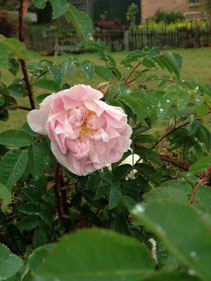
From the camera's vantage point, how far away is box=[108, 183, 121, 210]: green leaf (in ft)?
2.30

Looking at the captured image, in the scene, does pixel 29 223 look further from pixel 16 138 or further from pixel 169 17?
pixel 169 17

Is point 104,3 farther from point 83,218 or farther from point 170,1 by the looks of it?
point 83,218

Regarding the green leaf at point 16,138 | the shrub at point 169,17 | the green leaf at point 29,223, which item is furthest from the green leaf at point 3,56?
the shrub at point 169,17

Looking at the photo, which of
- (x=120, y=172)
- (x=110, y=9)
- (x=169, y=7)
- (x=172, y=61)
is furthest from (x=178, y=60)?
(x=110, y=9)

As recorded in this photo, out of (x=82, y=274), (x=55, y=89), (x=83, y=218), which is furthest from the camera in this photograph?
(x=83, y=218)

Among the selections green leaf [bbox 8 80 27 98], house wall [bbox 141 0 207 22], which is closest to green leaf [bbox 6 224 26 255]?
green leaf [bbox 8 80 27 98]

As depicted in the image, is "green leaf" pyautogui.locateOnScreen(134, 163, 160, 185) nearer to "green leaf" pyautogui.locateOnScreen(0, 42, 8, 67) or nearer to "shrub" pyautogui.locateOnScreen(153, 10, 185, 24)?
"green leaf" pyautogui.locateOnScreen(0, 42, 8, 67)

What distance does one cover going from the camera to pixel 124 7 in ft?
63.6

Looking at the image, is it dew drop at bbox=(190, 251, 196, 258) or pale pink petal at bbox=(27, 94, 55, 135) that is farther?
pale pink petal at bbox=(27, 94, 55, 135)

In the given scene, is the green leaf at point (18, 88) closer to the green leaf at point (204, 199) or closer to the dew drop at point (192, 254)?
the green leaf at point (204, 199)

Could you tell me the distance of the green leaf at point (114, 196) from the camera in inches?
27.6

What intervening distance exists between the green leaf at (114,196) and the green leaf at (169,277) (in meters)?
0.55

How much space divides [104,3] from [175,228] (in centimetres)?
2025

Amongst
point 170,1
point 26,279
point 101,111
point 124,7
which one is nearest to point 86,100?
point 101,111
